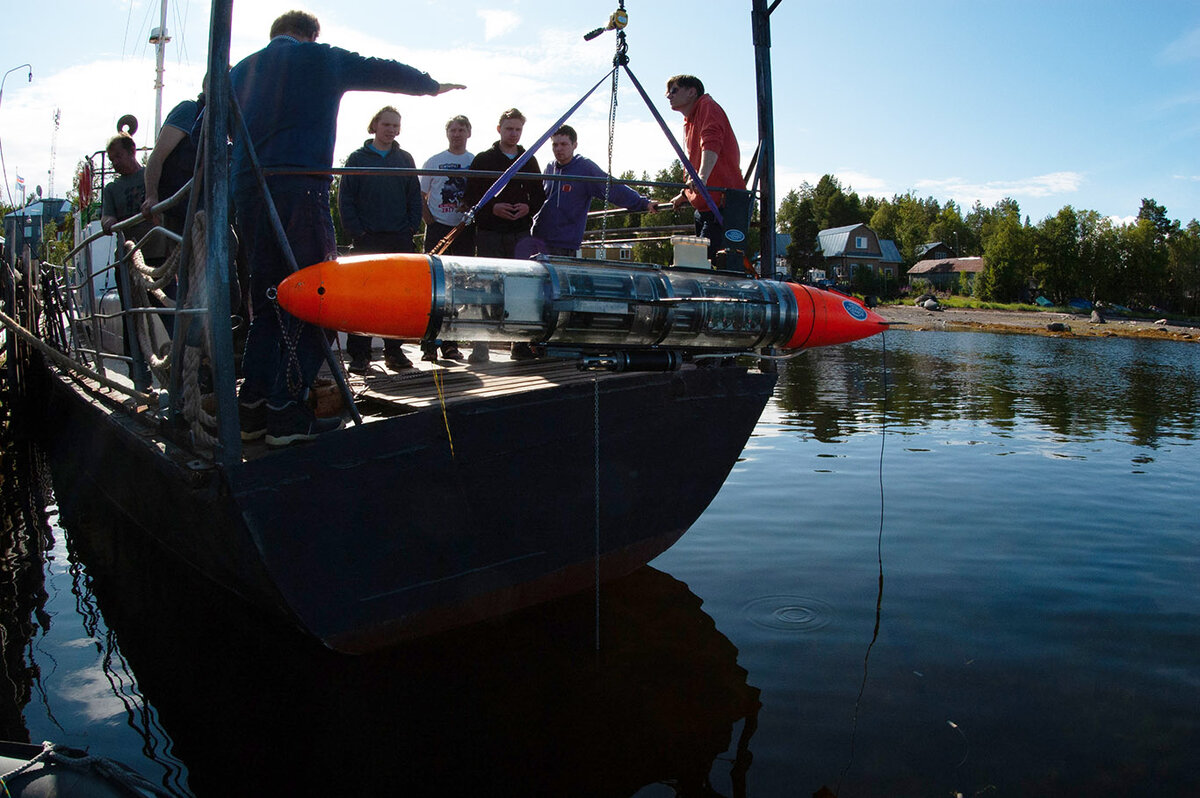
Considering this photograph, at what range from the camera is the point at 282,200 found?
3789mm

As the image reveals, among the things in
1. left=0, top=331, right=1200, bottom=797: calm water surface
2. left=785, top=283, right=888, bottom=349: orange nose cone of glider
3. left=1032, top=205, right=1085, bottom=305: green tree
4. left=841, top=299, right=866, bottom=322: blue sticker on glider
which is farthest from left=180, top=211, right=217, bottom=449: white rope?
left=1032, top=205, right=1085, bottom=305: green tree

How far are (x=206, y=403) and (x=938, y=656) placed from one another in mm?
4140

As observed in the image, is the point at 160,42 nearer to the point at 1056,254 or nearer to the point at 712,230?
the point at 712,230

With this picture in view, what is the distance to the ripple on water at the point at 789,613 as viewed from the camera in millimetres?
5125

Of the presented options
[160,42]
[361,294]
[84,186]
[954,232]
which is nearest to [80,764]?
[361,294]

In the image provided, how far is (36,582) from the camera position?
6.18 meters

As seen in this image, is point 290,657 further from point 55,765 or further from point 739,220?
point 739,220

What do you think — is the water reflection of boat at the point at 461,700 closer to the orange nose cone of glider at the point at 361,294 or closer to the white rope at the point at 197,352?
the white rope at the point at 197,352

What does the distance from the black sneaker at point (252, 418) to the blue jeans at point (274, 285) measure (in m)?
0.03

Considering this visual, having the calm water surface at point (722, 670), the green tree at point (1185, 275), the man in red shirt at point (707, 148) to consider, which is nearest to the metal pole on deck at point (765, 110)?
the man in red shirt at point (707, 148)

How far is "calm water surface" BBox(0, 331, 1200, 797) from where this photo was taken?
12.0 feet

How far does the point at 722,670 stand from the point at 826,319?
201 centimetres

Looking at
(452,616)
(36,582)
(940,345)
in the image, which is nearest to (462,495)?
(452,616)

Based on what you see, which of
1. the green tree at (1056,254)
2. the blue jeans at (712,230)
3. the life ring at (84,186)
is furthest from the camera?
the green tree at (1056,254)
